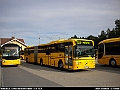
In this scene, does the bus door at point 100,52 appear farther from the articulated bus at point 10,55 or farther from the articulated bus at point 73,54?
the articulated bus at point 10,55

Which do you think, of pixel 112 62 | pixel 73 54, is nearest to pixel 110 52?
pixel 112 62

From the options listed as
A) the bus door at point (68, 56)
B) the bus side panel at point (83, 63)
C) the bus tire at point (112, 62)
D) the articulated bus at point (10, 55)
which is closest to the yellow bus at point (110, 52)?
the bus tire at point (112, 62)

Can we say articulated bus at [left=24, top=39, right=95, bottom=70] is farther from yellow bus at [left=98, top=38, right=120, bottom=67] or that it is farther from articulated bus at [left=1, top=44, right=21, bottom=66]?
articulated bus at [left=1, top=44, right=21, bottom=66]

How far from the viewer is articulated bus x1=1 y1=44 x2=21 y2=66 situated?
655 inches

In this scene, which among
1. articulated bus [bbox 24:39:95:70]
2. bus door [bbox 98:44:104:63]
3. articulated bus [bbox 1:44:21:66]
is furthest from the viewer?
articulated bus [bbox 1:44:21:66]

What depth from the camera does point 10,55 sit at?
55.1ft

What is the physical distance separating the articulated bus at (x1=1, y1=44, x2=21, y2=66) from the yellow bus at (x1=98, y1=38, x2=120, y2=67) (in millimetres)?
8022

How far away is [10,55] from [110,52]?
932 cm

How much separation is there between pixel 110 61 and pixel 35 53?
30.6ft

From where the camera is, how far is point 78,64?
11.9 m

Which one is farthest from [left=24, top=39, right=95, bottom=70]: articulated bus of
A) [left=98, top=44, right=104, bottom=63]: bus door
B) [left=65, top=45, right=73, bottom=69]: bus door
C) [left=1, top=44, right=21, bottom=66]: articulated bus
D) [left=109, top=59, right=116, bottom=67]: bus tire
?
[left=98, top=44, right=104, bottom=63]: bus door

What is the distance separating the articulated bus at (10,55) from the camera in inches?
655

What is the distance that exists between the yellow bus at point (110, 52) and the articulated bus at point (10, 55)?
802 centimetres

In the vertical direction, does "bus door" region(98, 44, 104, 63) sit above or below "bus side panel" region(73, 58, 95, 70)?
above
